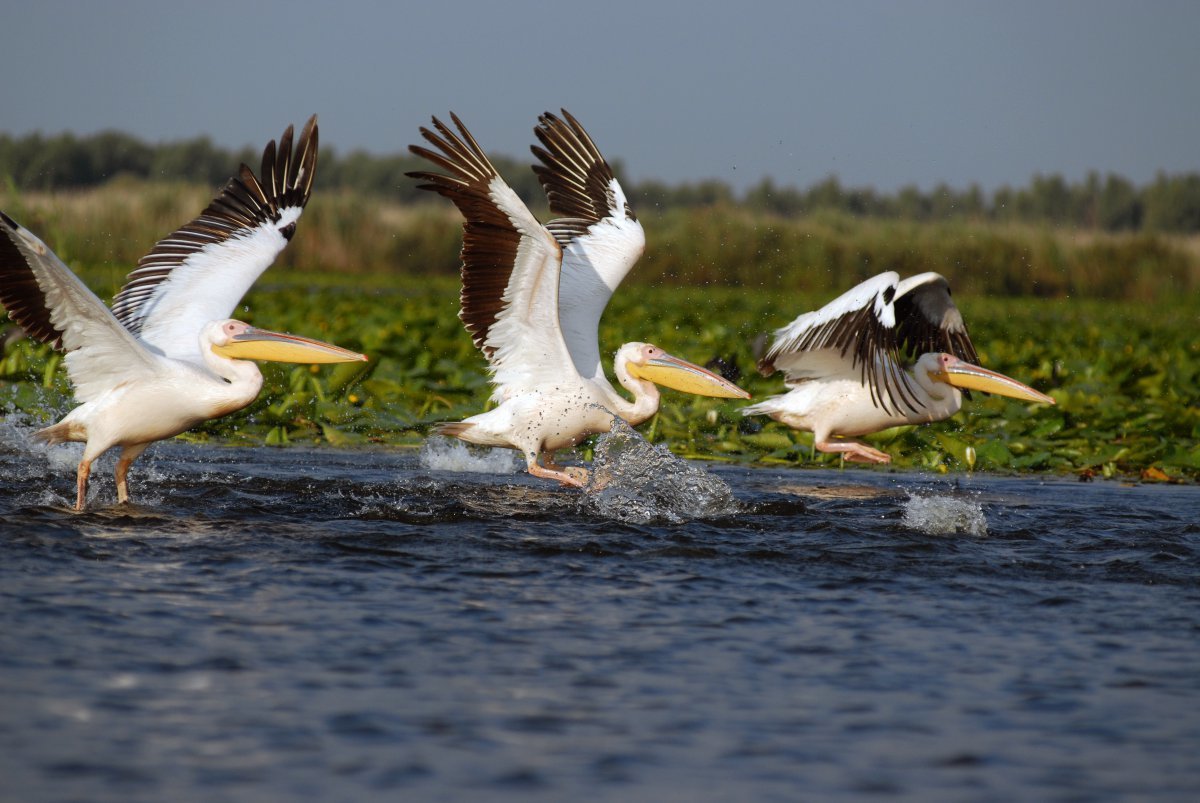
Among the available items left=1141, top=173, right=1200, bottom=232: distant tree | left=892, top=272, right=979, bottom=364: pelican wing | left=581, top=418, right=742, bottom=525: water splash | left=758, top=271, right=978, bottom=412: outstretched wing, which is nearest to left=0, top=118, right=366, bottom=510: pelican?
left=581, top=418, right=742, bottom=525: water splash

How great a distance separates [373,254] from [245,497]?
2017 centimetres

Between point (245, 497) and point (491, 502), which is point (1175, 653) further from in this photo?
point (245, 497)

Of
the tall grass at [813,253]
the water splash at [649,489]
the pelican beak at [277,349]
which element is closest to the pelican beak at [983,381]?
the water splash at [649,489]

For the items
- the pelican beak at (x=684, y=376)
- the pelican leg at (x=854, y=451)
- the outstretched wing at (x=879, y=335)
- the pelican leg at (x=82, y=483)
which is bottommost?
the pelican leg at (x=82, y=483)

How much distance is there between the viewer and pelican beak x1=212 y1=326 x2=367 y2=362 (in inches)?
247

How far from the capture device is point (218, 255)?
709cm

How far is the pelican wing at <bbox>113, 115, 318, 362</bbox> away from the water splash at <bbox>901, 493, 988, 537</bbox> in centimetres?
330

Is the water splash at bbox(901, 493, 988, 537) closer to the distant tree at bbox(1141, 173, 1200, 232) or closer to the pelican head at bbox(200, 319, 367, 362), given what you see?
the pelican head at bbox(200, 319, 367, 362)

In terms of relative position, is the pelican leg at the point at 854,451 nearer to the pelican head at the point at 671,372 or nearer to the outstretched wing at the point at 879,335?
the outstretched wing at the point at 879,335

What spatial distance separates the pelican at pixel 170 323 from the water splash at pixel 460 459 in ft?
5.50

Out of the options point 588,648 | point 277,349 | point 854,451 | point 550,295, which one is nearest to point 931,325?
point 854,451

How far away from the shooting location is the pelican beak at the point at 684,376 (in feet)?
25.0

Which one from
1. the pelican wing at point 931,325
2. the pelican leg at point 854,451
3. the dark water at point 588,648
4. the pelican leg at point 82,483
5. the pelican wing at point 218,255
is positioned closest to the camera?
the dark water at point 588,648

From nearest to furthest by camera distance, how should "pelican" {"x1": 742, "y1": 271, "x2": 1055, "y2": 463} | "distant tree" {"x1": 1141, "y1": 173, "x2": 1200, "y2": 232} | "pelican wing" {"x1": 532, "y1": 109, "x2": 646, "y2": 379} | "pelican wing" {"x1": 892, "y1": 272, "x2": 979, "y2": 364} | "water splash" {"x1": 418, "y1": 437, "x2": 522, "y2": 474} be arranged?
"pelican wing" {"x1": 532, "y1": 109, "x2": 646, "y2": 379} < "pelican" {"x1": 742, "y1": 271, "x2": 1055, "y2": 463} < "water splash" {"x1": 418, "y1": 437, "x2": 522, "y2": 474} < "pelican wing" {"x1": 892, "y1": 272, "x2": 979, "y2": 364} < "distant tree" {"x1": 1141, "y1": 173, "x2": 1200, "y2": 232}
